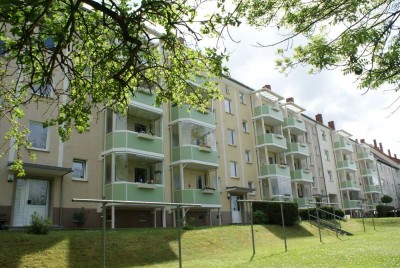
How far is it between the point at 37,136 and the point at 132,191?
648 cm

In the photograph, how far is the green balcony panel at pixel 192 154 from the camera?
28.2 m

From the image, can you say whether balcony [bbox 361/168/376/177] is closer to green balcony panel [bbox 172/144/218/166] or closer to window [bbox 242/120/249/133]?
window [bbox 242/120/249/133]

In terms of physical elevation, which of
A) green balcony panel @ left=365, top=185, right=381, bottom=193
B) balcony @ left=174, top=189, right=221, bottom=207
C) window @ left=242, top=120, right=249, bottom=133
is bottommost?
balcony @ left=174, top=189, right=221, bottom=207

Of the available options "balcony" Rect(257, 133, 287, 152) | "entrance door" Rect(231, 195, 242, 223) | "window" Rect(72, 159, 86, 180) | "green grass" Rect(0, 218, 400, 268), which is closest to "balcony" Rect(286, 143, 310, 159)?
"balcony" Rect(257, 133, 287, 152)

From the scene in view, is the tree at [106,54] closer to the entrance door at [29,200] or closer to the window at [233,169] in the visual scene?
the entrance door at [29,200]

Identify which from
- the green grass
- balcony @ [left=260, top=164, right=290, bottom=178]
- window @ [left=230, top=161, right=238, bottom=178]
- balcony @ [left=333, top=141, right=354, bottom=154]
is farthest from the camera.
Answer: balcony @ [left=333, top=141, right=354, bottom=154]

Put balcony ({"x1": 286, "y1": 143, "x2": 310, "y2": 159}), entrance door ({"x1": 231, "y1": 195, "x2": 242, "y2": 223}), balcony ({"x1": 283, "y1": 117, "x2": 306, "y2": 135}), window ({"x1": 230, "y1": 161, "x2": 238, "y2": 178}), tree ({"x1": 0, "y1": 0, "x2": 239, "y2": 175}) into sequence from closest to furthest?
tree ({"x1": 0, "y1": 0, "x2": 239, "y2": 175}) < entrance door ({"x1": 231, "y1": 195, "x2": 242, "y2": 223}) < window ({"x1": 230, "y1": 161, "x2": 238, "y2": 178}) < balcony ({"x1": 286, "y1": 143, "x2": 310, "y2": 159}) < balcony ({"x1": 283, "y1": 117, "x2": 306, "y2": 135})

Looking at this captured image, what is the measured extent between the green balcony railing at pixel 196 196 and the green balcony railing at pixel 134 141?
358 cm

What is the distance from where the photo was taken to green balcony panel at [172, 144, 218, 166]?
1112 inches

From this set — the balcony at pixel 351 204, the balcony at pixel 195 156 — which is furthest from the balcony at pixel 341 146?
the balcony at pixel 195 156

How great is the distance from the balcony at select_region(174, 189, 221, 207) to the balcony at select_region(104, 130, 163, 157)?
348 centimetres

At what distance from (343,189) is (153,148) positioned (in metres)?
37.3

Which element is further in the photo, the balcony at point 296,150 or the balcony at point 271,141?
the balcony at point 296,150

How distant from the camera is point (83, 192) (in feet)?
74.1
